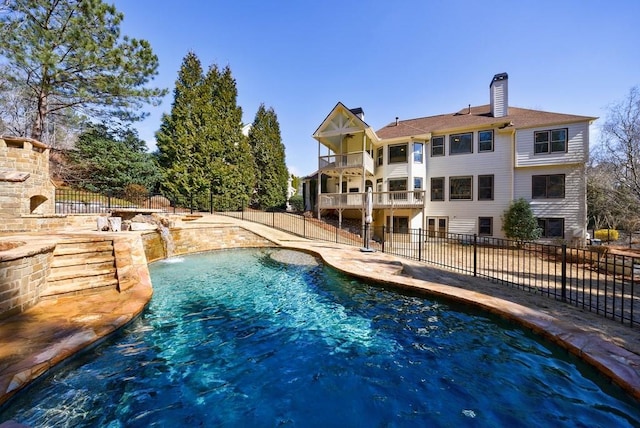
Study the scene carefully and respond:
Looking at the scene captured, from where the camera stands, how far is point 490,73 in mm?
18016

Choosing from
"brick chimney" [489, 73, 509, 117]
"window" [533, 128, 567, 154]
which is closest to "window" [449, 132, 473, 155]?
"brick chimney" [489, 73, 509, 117]

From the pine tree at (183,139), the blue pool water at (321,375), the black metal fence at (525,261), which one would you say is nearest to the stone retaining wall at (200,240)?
the black metal fence at (525,261)

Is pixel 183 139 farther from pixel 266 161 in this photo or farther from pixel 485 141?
pixel 485 141

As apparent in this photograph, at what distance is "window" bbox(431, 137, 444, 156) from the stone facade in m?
20.5

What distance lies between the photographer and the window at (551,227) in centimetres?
1536

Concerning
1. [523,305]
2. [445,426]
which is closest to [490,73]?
[523,305]

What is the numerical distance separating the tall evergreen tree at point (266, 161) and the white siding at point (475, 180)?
14808mm

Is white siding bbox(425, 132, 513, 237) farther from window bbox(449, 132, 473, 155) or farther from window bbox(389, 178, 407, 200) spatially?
window bbox(389, 178, 407, 200)

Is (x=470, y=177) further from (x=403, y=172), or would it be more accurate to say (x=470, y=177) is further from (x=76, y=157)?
(x=76, y=157)

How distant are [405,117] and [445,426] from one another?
76.0 feet

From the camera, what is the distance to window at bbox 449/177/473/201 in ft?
56.3

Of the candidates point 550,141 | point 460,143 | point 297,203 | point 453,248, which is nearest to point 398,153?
point 460,143

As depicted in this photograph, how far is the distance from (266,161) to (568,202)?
23.5 m

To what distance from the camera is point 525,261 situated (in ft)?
38.4
